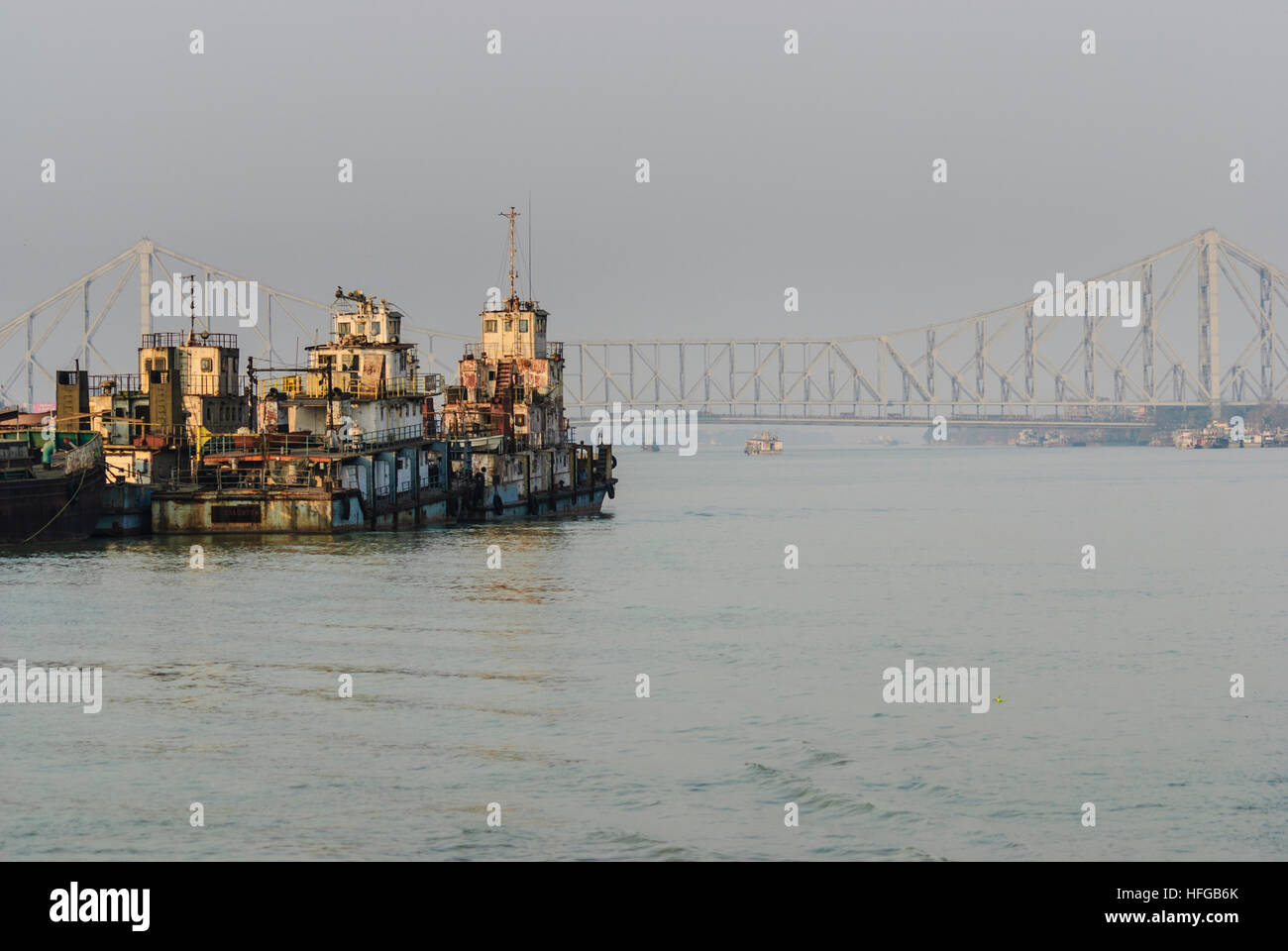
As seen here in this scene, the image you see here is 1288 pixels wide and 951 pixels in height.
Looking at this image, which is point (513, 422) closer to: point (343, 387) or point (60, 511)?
point (343, 387)

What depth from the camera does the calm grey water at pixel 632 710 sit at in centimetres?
2262

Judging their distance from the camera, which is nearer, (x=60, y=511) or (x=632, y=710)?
(x=632, y=710)

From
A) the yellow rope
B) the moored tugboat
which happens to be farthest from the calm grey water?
the moored tugboat

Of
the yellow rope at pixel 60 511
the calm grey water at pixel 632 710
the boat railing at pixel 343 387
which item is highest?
the boat railing at pixel 343 387

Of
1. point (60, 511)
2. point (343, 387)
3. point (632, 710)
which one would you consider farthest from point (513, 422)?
point (632, 710)

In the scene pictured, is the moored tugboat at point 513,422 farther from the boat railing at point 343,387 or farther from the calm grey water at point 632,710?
the calm grey water at point 632,710

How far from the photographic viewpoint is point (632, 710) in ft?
103

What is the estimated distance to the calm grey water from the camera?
22625 mm

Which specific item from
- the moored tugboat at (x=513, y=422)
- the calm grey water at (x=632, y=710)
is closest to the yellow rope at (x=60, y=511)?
the calm grey water at (x=632, y=710)

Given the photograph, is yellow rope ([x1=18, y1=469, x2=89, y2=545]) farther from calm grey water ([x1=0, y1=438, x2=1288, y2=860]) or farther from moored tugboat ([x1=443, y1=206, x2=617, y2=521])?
moored tugboat ([x1=443, y1=206, x2=617, y2=521])

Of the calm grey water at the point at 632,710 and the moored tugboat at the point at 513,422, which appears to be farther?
the moored tugboat at the point at 513,422
